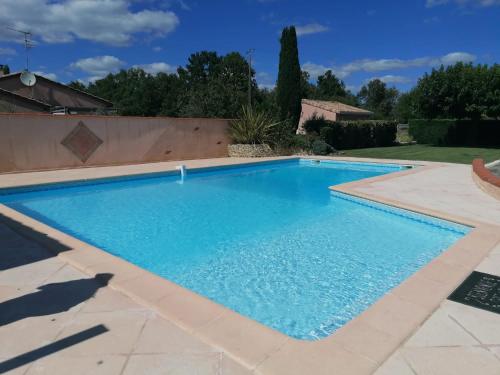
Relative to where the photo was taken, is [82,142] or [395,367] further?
[82,142]

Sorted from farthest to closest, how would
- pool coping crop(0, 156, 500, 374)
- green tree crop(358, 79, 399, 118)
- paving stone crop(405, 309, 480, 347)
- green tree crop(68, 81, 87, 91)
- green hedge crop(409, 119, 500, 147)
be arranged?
green tree crop(358, 79, 399, 118) → green tree crop(68, 81, 87, 91) → green hedge crop(409, 119, 500, 147) → paving stone crop(405, 309, 480, 347) → pool coping crop(0, 156, 500, 374)

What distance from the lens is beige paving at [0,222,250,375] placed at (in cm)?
221

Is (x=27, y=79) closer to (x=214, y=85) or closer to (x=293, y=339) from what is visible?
(x=214, y=85)

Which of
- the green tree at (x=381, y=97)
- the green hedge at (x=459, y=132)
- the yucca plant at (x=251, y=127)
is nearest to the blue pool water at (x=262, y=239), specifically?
the yucca plant at (x=251, y=127)

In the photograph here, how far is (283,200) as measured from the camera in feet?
29.3

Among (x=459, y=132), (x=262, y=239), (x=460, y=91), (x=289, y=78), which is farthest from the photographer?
(x=459, y=132)

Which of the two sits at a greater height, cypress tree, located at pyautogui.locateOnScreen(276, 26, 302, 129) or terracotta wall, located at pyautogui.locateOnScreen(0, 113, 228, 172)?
cypress tree, located at pyautogui.locateOnScreen(276, 26, 302, 129)

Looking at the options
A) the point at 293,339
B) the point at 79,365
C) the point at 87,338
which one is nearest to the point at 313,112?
the point at 293,339

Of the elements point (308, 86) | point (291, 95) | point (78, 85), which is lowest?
point (291, 95)

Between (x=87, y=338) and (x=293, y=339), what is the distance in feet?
4.78

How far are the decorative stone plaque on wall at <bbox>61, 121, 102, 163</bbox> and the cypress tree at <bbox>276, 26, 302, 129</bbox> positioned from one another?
10.5m

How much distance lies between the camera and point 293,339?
2.56 metres

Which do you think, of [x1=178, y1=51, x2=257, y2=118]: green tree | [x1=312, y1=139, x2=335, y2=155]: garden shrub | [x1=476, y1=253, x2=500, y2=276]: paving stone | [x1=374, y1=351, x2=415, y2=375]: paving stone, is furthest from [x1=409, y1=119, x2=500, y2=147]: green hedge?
[x1=374, y1=351, x2=415, y2=375]: paving stone

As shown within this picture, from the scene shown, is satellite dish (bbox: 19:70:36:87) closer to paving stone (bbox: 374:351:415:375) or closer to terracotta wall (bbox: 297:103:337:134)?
terracotta wall (bbox: 297:103:337:134)
